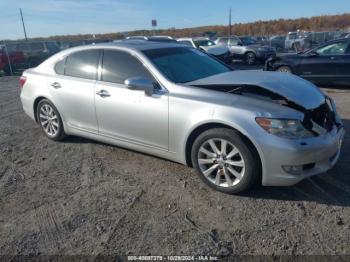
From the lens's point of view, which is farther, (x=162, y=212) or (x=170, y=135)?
(x=170, y=135)

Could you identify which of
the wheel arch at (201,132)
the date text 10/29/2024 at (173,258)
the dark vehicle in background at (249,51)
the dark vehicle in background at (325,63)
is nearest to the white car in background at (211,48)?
the dark vehicle in background at (249,51)

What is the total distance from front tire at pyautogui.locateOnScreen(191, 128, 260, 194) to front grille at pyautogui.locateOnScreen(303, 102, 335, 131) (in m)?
0.66

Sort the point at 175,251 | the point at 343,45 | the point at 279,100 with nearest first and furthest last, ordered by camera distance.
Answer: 1. the point at 175,251
2. the point at 279,100
3. the point at 343,45

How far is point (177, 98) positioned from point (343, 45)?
7403 mm

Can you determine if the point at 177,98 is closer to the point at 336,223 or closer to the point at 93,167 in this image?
the point at 93,167

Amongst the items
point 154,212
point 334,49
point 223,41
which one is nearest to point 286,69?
point 334,49

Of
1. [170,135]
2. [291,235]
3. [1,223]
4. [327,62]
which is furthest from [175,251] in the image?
[327,62]

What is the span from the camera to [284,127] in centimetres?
322

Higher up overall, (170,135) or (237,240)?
(170,135)

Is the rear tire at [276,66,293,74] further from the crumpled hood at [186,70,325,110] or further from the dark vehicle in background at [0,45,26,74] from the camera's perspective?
the dark vehicle in background at [0,45,26,74]

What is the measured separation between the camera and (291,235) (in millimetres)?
2873

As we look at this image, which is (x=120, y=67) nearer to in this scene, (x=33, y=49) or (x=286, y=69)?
(x=286, y=69)

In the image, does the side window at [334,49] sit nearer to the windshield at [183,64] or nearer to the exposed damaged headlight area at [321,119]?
the windshield at [183,64]

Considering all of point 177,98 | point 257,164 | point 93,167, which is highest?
point 177,98
